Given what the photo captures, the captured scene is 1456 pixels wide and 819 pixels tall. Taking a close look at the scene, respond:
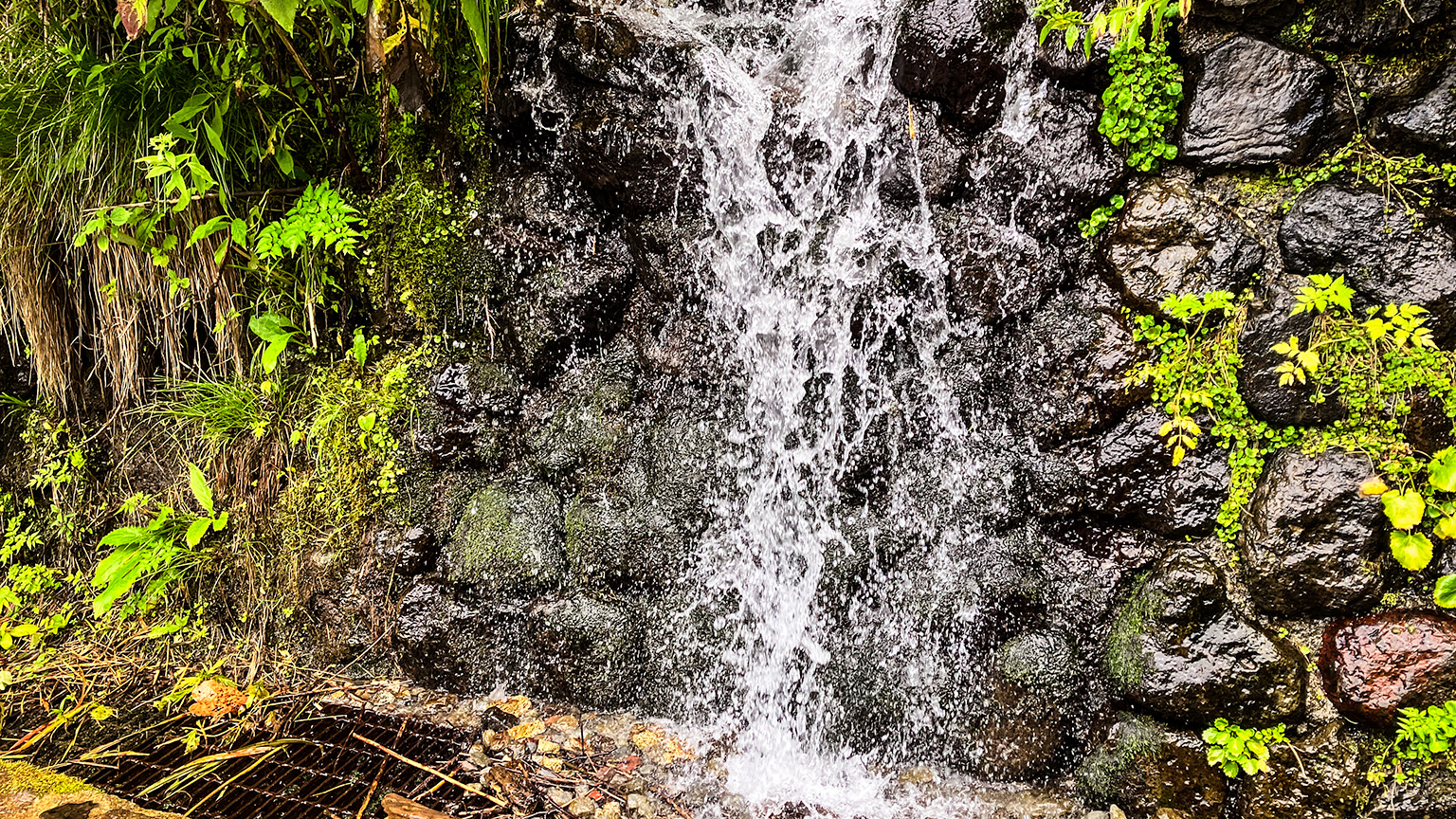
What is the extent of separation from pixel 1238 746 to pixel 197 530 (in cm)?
397

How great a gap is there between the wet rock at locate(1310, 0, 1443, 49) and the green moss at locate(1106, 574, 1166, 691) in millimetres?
1779

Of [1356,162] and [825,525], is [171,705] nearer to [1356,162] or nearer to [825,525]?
[825,525]

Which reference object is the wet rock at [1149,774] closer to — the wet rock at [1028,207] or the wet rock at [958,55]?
the wet rock at [1028,207]

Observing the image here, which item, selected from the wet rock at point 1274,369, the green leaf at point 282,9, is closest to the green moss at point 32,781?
the green leaf at point 282,9

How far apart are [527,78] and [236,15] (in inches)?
40.8

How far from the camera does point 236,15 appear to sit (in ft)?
8.79

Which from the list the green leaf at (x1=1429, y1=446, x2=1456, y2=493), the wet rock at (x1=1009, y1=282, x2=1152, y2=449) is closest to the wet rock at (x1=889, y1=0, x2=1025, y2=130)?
the wet rock at (x1=1009, y1=282, x2=1152, y2=449)

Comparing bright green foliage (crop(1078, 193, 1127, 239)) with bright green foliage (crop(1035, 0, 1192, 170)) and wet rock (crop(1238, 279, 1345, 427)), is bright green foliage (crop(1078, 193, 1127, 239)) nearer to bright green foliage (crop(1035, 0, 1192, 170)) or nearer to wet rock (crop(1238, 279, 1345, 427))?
bright green foliage (crop(1035, 0, 1192, 170))

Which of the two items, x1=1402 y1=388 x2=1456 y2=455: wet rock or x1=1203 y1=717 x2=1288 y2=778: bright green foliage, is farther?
x1=1203 y1=717 x2=1288 y2=778: bright green foliage

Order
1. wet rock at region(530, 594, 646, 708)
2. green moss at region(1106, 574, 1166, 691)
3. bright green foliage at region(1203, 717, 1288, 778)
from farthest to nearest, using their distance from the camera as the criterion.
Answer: wet rock at region(530, 594, 646, 708)
green moss at region(1106, 574, 1166, 691)
bright green foliage at region(1203, 717, 1288, 778)

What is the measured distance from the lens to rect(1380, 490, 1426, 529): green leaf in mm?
1987

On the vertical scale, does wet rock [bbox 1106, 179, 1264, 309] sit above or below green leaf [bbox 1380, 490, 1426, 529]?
above

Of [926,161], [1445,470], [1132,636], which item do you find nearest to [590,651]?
[1132,636]

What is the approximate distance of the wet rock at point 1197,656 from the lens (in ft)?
7.46
